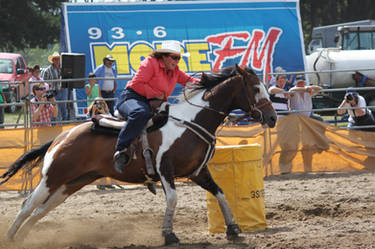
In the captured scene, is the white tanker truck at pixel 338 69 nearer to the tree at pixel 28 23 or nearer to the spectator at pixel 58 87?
the spectator at pixel 58 87

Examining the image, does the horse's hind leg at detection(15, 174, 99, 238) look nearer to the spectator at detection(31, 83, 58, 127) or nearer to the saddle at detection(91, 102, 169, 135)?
the saddle at detection(91, 102, 169, 135)

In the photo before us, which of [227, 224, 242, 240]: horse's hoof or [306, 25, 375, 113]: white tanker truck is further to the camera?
[306, 25, 375, 113]: white tanker truck

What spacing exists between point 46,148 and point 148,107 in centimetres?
143

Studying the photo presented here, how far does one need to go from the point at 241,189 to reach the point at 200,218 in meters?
1.22

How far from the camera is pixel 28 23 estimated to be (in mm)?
35875

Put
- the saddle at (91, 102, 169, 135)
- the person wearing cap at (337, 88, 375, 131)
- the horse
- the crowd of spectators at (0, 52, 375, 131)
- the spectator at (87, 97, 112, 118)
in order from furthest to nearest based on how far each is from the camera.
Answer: the person wearing cap at (337, 88, 375, 131), the crowd of spectators at (0, 52, 375, 131), the spectator at (87, 97, 112, 118), the saddle at (91, 102, 169, 135), the horse

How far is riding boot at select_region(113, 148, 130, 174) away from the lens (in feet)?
21.2

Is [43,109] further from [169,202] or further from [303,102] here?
[169,202]

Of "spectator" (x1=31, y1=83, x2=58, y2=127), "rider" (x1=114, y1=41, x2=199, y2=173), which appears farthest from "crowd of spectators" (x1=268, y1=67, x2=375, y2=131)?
"rider" (x1=114, y1=41, x2=199, y2=173)

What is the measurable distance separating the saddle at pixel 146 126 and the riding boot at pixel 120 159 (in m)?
0.07

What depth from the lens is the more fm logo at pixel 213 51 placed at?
50.3 ft

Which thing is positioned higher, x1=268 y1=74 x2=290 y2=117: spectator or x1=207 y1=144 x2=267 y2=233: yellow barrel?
x1=268 y1=74 x2=290 y2=117: spectator

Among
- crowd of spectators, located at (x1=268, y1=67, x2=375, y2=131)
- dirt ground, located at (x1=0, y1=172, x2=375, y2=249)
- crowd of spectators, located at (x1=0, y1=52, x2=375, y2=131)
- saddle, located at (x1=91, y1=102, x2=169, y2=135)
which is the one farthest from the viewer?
crowd of spectators, located at (x1=268, y1=67, x2=375, y2=131)

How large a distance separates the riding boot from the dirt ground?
0.89 metres
